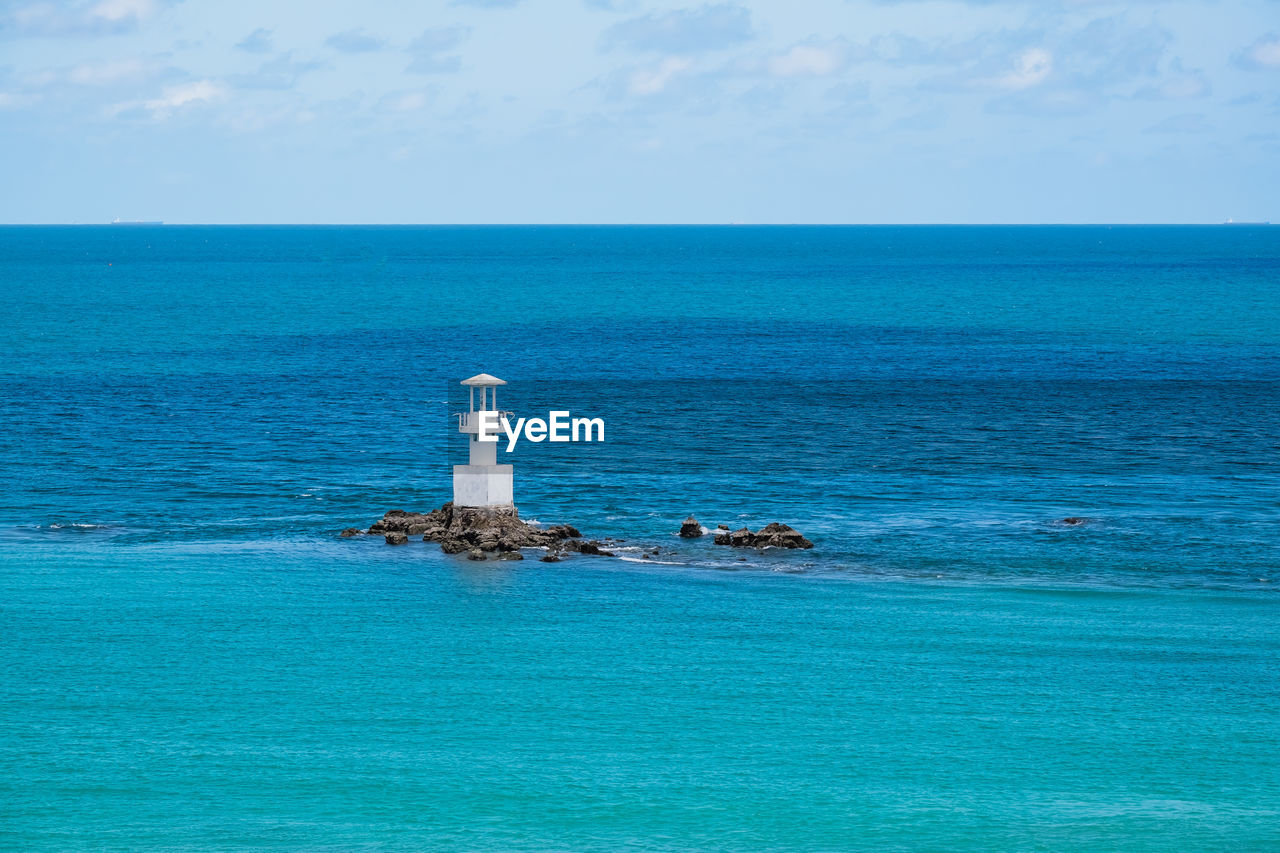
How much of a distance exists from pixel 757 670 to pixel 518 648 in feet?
27.9

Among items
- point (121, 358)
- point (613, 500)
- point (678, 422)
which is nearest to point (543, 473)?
point (613, 500)

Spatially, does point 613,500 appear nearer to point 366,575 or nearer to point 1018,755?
point 366,575

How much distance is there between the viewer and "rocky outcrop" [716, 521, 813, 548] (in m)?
66.3

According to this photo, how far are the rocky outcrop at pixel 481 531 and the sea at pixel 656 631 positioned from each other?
1995 mm

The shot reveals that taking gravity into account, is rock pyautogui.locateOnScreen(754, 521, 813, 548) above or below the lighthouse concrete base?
below

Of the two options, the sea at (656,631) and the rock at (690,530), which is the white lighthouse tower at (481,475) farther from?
the rock at (690,530)

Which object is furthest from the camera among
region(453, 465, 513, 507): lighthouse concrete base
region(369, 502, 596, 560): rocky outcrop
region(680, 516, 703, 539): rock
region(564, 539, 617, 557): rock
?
region(680, 516, 703, 539): rock

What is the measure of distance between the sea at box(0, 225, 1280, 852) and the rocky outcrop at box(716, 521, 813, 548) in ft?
2.71

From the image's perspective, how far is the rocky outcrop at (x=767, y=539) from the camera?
66312mm

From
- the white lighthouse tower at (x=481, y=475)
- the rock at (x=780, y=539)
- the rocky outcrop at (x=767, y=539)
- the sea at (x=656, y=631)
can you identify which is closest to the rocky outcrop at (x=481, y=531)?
the white lighthouse tower at (x=481, y=475)

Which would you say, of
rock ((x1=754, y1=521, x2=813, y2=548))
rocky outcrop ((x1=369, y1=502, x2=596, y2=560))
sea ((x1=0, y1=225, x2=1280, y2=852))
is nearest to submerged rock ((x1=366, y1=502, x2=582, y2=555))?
rocky outcrop ((x1=369, y1=502, x2=596, y2=560))

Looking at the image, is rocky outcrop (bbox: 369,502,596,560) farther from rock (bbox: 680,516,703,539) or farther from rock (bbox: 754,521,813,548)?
rock (bbox: 754,521,813,548)

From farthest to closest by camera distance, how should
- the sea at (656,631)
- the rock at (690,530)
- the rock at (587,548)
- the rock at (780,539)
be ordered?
the rock at (690,530) → the rock at (780,539) → the rock at (587,548) → the sea at (656,631)

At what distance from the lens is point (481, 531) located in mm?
65125
